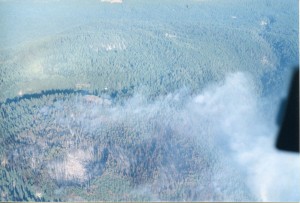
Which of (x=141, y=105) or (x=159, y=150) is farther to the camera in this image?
(x=141, y=105)

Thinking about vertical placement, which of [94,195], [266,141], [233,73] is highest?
[233,73]

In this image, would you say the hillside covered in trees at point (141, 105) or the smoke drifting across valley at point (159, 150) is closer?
the smoke drifting across valley at point (159, 150)

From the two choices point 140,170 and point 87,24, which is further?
point 87,24

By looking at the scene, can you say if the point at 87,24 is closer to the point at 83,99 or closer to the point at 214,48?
the point at 214,48

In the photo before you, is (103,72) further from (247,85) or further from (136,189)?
(136,189)

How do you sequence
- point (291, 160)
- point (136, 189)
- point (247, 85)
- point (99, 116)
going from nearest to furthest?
point (136, 189)
point (291, 160)
point (99, 116)
point (247, 85)

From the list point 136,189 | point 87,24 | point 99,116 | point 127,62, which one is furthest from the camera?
point 87,24

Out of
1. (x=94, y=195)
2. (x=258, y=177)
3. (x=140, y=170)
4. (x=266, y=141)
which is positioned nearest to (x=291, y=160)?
(x=266, y=141)

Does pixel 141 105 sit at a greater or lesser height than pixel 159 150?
greater

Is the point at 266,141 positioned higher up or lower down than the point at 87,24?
lower down

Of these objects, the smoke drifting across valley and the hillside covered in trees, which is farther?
the hillside covered in trees

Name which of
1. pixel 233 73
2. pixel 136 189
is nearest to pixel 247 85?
pixel 233 73
